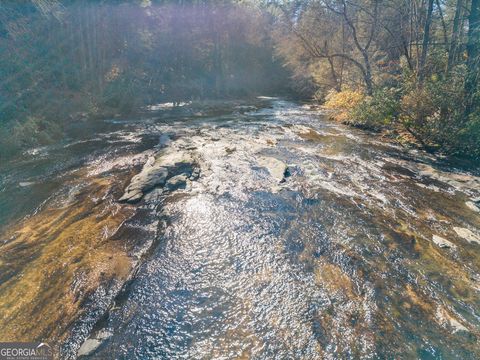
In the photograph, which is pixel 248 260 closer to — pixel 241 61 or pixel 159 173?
pixel 159 173

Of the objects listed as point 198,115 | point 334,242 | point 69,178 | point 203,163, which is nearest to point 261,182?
point 203,163

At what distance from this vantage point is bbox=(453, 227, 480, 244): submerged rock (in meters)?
5.38

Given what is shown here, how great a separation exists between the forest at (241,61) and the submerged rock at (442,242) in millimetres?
5645

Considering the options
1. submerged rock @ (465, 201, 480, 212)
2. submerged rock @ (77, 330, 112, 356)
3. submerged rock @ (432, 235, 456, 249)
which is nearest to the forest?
submerged rock @ (465, 201, 480, 212)

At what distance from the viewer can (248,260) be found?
4.90 metres

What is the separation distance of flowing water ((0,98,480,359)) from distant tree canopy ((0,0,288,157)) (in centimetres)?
778

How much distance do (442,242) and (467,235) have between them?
26.7 inches

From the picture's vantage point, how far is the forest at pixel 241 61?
10719 millimetres

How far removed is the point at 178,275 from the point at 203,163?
5.18 meters

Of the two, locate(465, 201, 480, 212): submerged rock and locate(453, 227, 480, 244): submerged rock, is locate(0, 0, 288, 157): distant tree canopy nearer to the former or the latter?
locate(453, 227, 480, 244): submerged rock

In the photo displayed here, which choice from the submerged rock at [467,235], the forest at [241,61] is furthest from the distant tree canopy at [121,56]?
the submerged rock at [467,235]

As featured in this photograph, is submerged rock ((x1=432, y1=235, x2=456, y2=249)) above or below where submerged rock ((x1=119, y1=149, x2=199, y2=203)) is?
below

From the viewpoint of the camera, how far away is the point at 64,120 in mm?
14195

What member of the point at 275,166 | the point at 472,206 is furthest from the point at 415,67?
the point at 275,166
